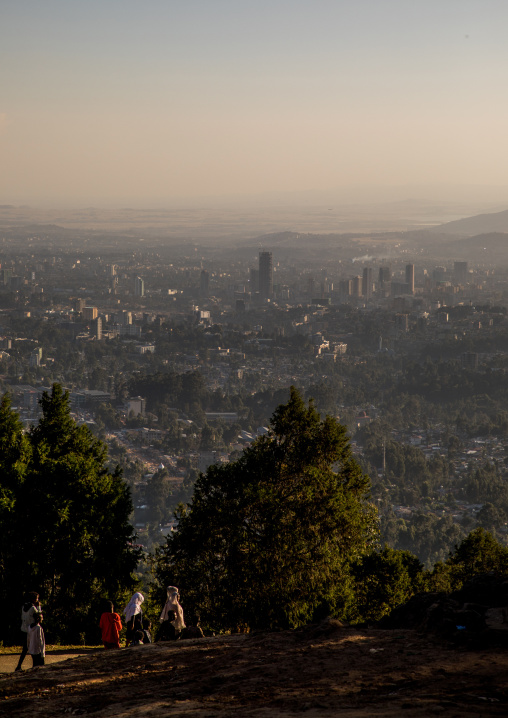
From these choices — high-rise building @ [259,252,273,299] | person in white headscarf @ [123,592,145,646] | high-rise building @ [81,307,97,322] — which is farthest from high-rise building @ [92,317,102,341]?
person in white headscarf @ [123,592,145,646]

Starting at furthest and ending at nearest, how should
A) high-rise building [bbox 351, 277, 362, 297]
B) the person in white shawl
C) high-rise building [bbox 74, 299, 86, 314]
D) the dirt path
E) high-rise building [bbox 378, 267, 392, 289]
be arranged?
high-rise building [bbox 378, 267, 392, 289] < high-rise building [bbox 351, 277, 362, 297] < high-rise building [bbox 74, 299, 86, 314] < the person in white shawl < the dirt path

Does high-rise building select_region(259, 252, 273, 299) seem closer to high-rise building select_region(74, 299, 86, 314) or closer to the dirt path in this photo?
high-rise building select_region(74, 299, 86, 314)

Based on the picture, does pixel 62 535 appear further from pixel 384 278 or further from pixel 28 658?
pixel 384 278

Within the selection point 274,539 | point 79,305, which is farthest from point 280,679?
point 79,305

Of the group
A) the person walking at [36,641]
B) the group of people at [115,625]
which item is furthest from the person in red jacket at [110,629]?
the person walking at [36,641]

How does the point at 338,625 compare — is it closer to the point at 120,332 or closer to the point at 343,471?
the point at 343,471

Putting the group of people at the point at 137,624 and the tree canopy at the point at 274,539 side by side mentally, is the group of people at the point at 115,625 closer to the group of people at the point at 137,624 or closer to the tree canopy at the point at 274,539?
the group of people at the point at 137,624

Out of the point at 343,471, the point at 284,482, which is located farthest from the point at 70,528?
the point at 343,471

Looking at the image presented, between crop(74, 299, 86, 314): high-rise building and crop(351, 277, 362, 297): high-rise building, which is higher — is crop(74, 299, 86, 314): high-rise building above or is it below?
below
